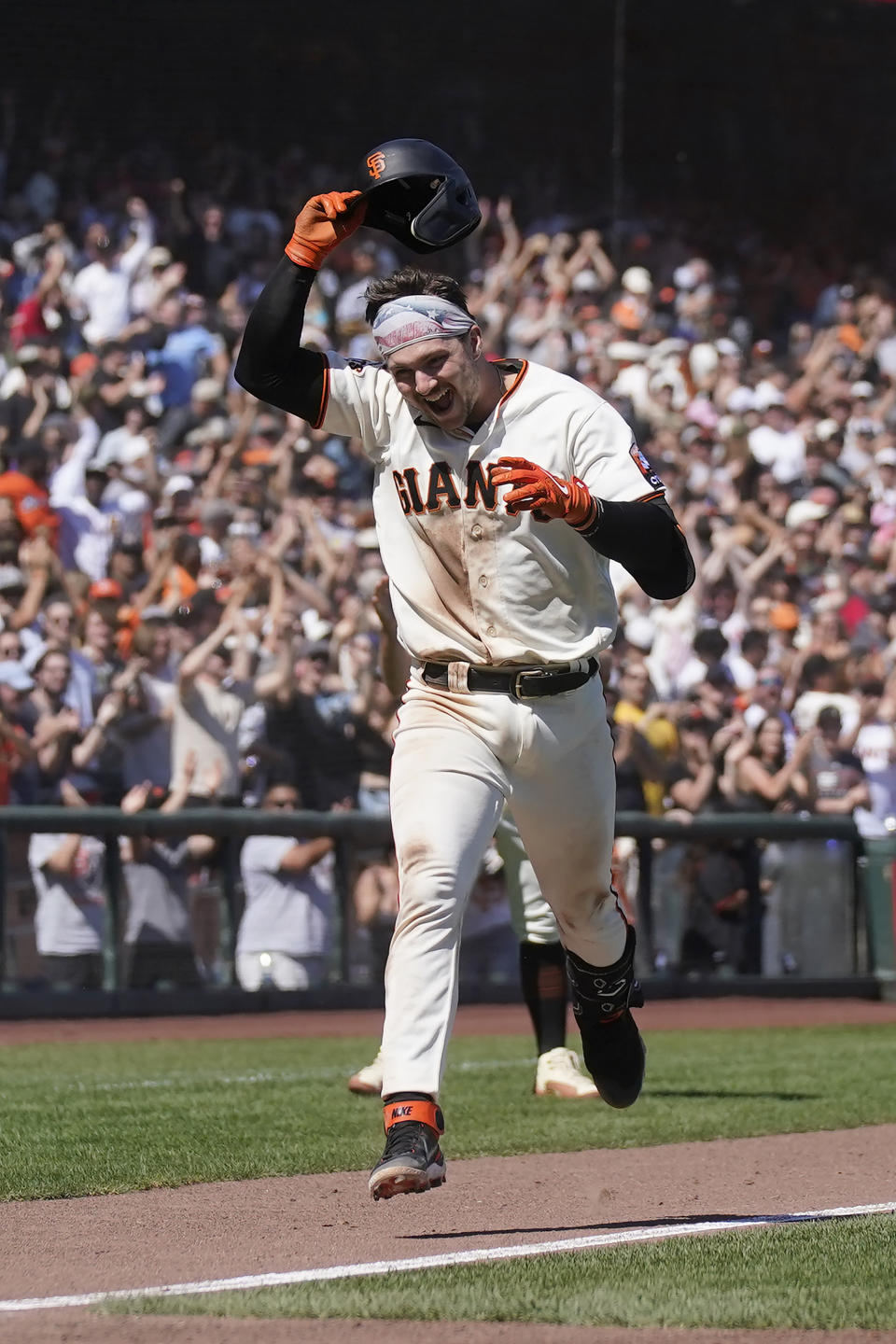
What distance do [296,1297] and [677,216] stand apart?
1840 centimetres

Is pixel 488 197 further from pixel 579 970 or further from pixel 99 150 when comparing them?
pixel 579 970

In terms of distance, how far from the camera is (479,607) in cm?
458

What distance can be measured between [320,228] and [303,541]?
849cm

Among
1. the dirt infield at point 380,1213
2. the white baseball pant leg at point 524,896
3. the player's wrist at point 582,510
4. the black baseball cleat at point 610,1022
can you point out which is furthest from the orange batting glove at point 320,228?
the white baseball pant leg at point 524,896

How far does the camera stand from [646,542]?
14.2 feet

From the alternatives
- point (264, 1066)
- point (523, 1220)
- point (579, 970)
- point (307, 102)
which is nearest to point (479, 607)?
point (579, 970)

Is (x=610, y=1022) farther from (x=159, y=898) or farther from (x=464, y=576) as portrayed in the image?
(x=159, y=898)

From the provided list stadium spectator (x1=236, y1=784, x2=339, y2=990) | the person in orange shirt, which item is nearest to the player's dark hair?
stadium spectator (x1=236, y1=784, x2=339, y2=990)

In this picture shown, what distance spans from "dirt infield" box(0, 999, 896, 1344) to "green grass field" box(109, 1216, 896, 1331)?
93 millimetres

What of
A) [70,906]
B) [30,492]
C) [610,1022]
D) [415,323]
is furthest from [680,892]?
A: [415,323]

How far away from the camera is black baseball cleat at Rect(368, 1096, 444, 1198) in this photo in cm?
411

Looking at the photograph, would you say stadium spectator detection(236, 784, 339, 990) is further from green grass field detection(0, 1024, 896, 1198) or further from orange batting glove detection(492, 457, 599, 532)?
orange batting glove detection(492, 457, 599, 532)

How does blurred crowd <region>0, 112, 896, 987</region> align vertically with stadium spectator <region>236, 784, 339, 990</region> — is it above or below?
above

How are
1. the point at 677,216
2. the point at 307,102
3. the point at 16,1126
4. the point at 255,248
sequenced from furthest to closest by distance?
the point at 677,216
the point at 307,102
the point at 255,248
the point at 16,1126
